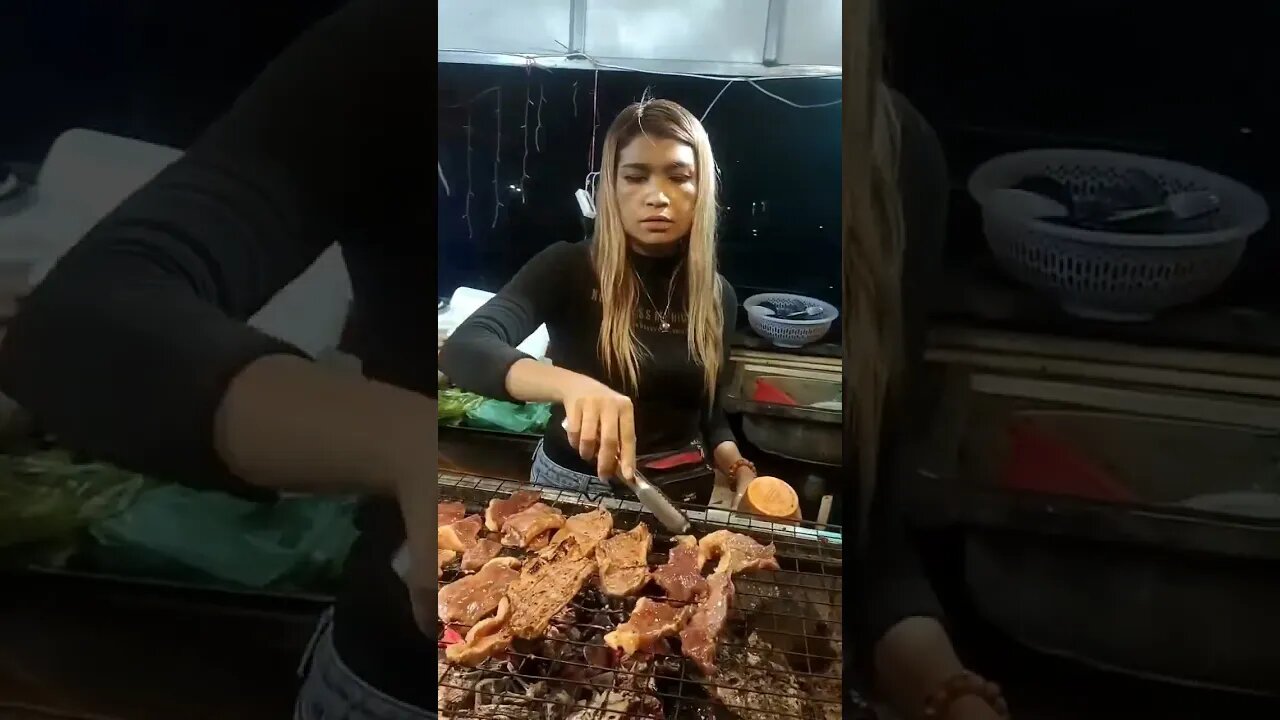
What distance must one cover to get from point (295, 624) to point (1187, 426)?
0.84 metres

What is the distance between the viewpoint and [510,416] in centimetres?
92

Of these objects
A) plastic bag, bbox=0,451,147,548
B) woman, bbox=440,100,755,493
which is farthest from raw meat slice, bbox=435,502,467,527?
plastic bag, bbox=0,451,147,548

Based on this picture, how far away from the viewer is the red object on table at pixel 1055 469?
2.27 feet

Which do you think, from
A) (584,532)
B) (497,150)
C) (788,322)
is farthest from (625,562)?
(497,150)

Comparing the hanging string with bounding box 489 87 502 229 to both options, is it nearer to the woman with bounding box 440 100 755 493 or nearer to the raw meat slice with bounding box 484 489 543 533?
the woman with bounding box 440 100 755 493

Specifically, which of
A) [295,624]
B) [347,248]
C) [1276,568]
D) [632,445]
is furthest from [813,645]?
[347,248]

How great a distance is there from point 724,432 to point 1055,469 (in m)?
0.31

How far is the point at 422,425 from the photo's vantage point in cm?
76

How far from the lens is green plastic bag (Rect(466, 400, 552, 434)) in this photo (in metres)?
0.91

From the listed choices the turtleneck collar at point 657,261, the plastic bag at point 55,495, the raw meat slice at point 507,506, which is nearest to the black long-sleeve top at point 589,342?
the turtleneck collar at point 657,261

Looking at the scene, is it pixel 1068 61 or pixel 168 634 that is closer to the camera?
pixel 1068 61

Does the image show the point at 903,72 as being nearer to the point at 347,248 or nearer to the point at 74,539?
the point at 347,248

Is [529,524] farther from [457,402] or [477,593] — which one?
[457,402]

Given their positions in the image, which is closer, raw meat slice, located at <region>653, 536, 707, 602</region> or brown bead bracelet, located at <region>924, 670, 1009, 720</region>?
brown bead bracelet, located at <region>924, 670, 1009, 720</region>
